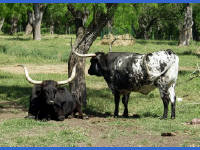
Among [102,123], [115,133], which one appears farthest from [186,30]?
[115,133]

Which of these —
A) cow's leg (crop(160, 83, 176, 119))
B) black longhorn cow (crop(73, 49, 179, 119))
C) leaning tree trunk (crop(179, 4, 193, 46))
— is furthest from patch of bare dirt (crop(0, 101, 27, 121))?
leaning tree trunk (crop(179, 4, 193, 46))

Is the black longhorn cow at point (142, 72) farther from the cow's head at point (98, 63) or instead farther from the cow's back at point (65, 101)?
the cow's back at point (65, 101)

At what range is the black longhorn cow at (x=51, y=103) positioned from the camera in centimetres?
949

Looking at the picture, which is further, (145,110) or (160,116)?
(145,110)

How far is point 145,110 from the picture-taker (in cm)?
1164

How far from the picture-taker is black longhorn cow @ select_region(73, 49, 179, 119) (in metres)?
10.0

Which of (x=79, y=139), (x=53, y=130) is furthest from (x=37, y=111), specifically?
(x=79, y=139)

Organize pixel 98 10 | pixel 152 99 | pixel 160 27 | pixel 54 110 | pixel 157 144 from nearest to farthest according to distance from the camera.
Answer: pixel 157 144 → pixel 54 110 → pixel 98 10 → pixel 152 99 → pixel 160 27

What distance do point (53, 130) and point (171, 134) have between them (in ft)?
6.93

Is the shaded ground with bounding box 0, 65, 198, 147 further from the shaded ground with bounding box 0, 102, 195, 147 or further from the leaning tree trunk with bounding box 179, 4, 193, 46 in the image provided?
the leaning tree trunk with bounding box 179, 4, 193, 46

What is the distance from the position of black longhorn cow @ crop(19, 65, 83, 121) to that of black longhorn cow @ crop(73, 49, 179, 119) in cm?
103

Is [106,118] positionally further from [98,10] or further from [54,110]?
[98,10]

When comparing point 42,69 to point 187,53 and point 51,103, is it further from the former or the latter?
point 187,53

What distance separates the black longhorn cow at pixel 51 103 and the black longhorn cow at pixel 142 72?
3.39 feet
